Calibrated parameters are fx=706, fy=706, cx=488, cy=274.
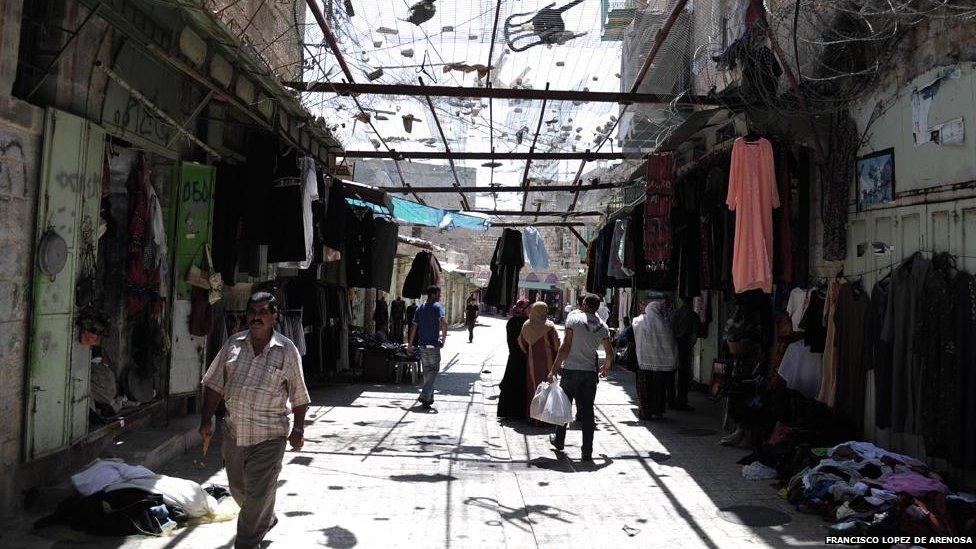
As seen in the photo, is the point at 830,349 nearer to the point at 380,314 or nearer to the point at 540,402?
the point at 540,402

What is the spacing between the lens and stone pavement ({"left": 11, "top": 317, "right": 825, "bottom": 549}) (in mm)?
4695

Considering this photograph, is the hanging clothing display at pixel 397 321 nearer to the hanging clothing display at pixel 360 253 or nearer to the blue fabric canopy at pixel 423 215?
the blue fabric canopy at pixel 423 215

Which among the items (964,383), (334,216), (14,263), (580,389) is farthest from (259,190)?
(964,383)

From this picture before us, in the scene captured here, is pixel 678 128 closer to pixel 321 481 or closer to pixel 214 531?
pixel 321 481

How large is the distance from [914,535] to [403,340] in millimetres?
17274

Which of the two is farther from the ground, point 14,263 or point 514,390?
point 14,263

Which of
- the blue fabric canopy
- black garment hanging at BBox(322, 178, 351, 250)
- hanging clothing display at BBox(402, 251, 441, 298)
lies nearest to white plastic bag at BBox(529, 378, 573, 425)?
black garment hanging at BBox(322, 178, 351, 250)

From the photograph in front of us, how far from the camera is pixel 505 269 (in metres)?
14.1

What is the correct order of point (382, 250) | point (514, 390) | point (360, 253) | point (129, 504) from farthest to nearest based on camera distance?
point (382, 250) → point (360, 253) → point (514, 390) → point (129, 504)

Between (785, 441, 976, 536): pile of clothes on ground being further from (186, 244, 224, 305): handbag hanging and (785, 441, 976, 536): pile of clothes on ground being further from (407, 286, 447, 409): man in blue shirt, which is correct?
(407, 286, 447, 409): man in blue shirt

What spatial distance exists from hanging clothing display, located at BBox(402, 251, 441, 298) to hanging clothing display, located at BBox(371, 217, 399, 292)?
137 cm

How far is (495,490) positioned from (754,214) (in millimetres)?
3670

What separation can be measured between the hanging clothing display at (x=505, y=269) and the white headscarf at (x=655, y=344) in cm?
454

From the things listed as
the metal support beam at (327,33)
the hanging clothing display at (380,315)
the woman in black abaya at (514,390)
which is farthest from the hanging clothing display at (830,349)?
the hanging clothing display at (380,315)
